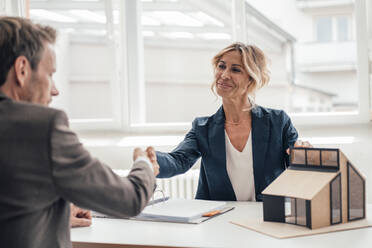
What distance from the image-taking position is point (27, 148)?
3.41 ft

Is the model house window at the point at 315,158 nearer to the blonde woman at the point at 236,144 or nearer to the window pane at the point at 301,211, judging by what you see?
the window pane at the point at 301,211

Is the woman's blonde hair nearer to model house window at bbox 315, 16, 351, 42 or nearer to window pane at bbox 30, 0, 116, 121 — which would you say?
window pane at bbox 30, 0, 116, 121

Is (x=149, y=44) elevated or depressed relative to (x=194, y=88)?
elevated

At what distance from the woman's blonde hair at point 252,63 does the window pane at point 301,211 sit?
46.1 inches

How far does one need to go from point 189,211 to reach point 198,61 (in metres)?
2.57

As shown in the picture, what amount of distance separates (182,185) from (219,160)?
3.09 feet

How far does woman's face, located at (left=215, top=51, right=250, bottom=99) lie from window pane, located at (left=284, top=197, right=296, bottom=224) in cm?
103

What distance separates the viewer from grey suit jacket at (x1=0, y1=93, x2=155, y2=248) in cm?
104

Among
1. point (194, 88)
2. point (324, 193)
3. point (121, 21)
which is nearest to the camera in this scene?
point (324, 193)

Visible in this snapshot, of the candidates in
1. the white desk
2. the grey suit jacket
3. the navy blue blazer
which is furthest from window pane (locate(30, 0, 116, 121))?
the grey suit jacket

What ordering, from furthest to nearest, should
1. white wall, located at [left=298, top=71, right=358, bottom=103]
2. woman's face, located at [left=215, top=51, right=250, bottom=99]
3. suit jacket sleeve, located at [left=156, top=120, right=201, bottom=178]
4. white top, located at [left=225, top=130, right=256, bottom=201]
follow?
white wall, located at [left=298, top=71, right=358, bottom=103], woman's face, located at [left=215, top=51, right=250, bottom=99], white top, located at [left=225, top=130, right=256, bottom=201], suit jacket sleeve, located at [left=156, top=120, right=201, bottom=178]

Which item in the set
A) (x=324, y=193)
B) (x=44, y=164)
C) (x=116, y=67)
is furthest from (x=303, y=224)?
(x=116, y=67)

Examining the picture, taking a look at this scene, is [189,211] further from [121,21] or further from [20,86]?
[121,21]

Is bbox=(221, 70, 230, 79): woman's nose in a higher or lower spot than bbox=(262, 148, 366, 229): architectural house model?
higher
